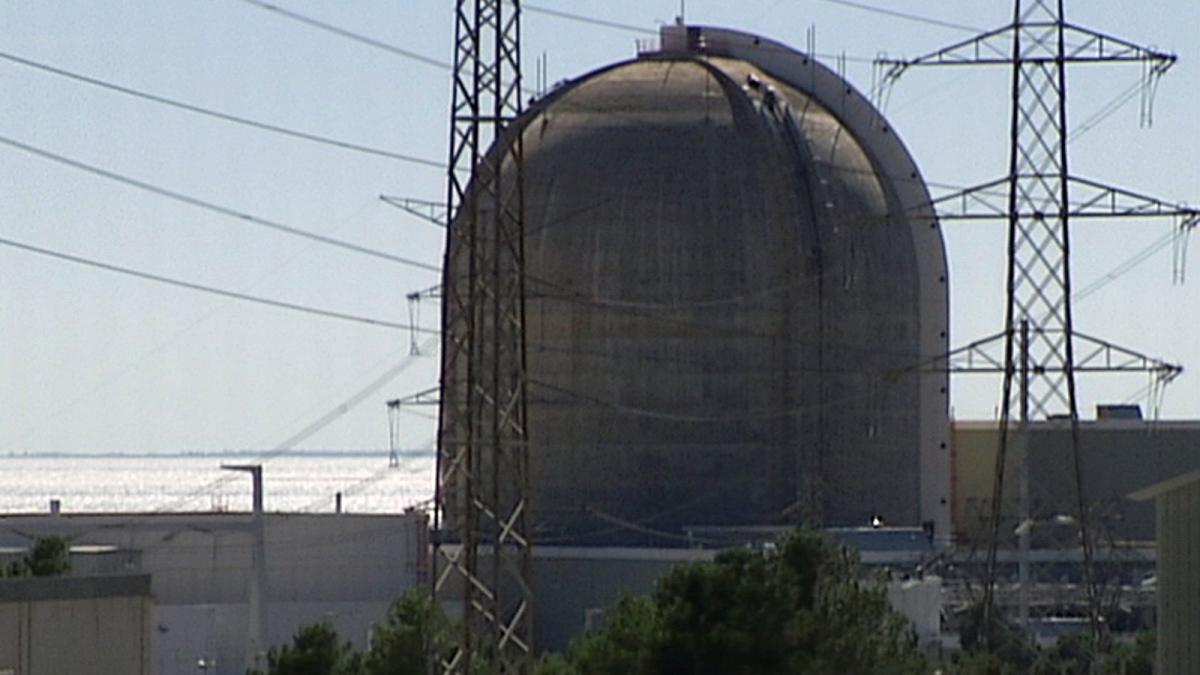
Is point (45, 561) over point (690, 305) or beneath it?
beneath

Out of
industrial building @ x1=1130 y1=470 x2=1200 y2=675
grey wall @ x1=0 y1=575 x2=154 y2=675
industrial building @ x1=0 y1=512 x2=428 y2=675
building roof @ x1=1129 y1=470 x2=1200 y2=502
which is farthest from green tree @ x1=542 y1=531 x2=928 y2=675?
industrial building @ x1=0 y1=512 x2=428 y2=675

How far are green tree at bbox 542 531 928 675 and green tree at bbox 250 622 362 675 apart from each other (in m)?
3.26

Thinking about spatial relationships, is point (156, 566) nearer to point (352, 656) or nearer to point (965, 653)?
point (965, 653)

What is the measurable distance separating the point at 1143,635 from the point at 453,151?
31.4 meters

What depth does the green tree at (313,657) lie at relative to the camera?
46781 millimetres

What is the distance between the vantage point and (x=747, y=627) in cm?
4669

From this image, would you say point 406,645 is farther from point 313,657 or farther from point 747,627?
point 747,627

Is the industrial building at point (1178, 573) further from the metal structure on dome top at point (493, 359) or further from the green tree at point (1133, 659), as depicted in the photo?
the green tree at point (1133, 659)

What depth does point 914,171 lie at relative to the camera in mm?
84875

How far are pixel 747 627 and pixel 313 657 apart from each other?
229 inches

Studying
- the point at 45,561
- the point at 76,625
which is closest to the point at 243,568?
the point at 45,561

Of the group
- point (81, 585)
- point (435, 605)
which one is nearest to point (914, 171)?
point (435, 605)

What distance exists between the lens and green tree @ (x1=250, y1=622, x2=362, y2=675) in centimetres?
4678

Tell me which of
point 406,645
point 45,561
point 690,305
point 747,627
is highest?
point 690,305
